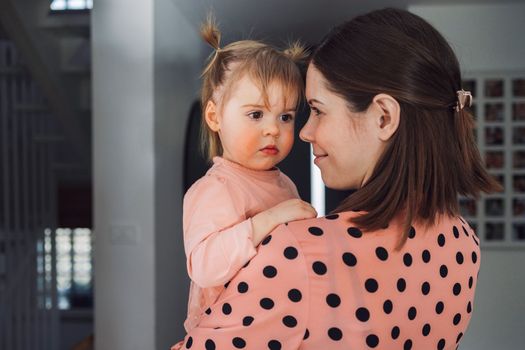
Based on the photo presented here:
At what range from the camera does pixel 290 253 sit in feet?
2.49

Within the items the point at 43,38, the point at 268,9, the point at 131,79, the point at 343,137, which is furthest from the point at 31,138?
the point at 343,137


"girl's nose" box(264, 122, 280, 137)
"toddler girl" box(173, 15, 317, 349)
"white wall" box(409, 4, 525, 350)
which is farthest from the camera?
"white wall" box(409, 4, 525, 350)

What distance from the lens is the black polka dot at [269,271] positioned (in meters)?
0.76

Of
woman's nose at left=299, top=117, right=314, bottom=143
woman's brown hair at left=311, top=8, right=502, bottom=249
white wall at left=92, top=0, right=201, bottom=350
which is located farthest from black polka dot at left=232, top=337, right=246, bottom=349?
white wall at left=92, top=0, right=201, bottom=350

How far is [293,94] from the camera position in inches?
43.9

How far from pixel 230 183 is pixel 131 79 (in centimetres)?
195

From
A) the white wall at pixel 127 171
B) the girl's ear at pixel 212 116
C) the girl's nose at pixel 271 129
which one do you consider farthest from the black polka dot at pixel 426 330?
the white wall at pixel 127 171

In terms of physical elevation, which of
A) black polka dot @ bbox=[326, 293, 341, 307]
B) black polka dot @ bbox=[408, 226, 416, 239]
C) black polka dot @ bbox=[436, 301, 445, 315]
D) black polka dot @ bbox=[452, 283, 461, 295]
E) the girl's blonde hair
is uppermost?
the girl's blonde hair

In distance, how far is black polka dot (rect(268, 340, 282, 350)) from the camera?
77 centimetres

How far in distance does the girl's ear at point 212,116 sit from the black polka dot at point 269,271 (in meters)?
0.46

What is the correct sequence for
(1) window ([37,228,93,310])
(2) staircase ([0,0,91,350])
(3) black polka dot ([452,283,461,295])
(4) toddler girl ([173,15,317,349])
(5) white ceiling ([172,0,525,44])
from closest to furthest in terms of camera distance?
(3) black polka dot ([452,283,461,295]), (4) toddler girl ([173,15,317,349]), (5) white ceiling ([172,0,525,44]), (2) staircase ([0,0,91,350]), (1) window ([37,228,93,310])

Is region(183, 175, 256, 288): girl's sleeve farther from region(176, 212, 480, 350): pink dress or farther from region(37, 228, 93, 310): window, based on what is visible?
region(37, 228, 93, 310): window

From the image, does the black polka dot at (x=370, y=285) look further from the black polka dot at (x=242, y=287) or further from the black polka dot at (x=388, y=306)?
the black polka dot at (x=242, y=287)

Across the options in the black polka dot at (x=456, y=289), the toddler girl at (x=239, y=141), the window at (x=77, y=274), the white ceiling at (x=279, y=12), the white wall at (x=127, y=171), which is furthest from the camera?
the window at (x=77, y=274)
